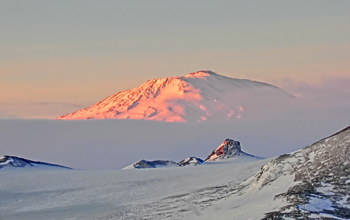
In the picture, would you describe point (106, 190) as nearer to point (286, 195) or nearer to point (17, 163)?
point (17, 163)

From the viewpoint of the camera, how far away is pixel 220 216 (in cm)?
7912

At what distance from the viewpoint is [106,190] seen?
116875 millimetres

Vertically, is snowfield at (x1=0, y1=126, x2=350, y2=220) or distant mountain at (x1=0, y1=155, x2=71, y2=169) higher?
distant mountain at (x1=0, y1=155, x2=71, y2=169)

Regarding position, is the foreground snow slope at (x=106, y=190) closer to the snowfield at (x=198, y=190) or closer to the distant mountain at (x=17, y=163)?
the snowfield at (x=198, y=190)

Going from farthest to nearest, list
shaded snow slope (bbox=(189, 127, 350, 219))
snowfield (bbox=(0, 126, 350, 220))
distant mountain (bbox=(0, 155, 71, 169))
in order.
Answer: distant mountain (bbox=(0, 155, 71, 169))
snowfield (bbox=(0, 126, 350, 220))
shaded snow slope (bbox=(189, 127, 350, 219))

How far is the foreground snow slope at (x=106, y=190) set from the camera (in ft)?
327

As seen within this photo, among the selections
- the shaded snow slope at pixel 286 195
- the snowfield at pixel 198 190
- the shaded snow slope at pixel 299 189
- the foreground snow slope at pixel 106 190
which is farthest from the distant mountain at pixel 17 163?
the shaded snow slope at pixel 299 189

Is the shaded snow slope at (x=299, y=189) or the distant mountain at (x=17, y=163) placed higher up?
the distant mountain at (x=17, y=163)

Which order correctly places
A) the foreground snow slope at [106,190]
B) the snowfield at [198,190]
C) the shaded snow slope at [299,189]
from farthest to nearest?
the foreground snow slope at [106,190] < the snowfield at [198,190] < the shaded snow slope at [299,189]

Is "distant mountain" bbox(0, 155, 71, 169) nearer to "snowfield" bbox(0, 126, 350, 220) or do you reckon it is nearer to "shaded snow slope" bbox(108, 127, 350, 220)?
"snowfield" bbox(0, 126, 350, 220)

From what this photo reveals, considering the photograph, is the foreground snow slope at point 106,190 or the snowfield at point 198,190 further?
the foreground snow slope at point 106,190

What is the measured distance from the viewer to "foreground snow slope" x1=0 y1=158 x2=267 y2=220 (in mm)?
99625

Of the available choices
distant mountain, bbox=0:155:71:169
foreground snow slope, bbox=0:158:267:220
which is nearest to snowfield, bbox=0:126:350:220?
foreground snow slope, bbox=0:158:267:220

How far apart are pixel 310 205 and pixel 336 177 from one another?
9897 mm
